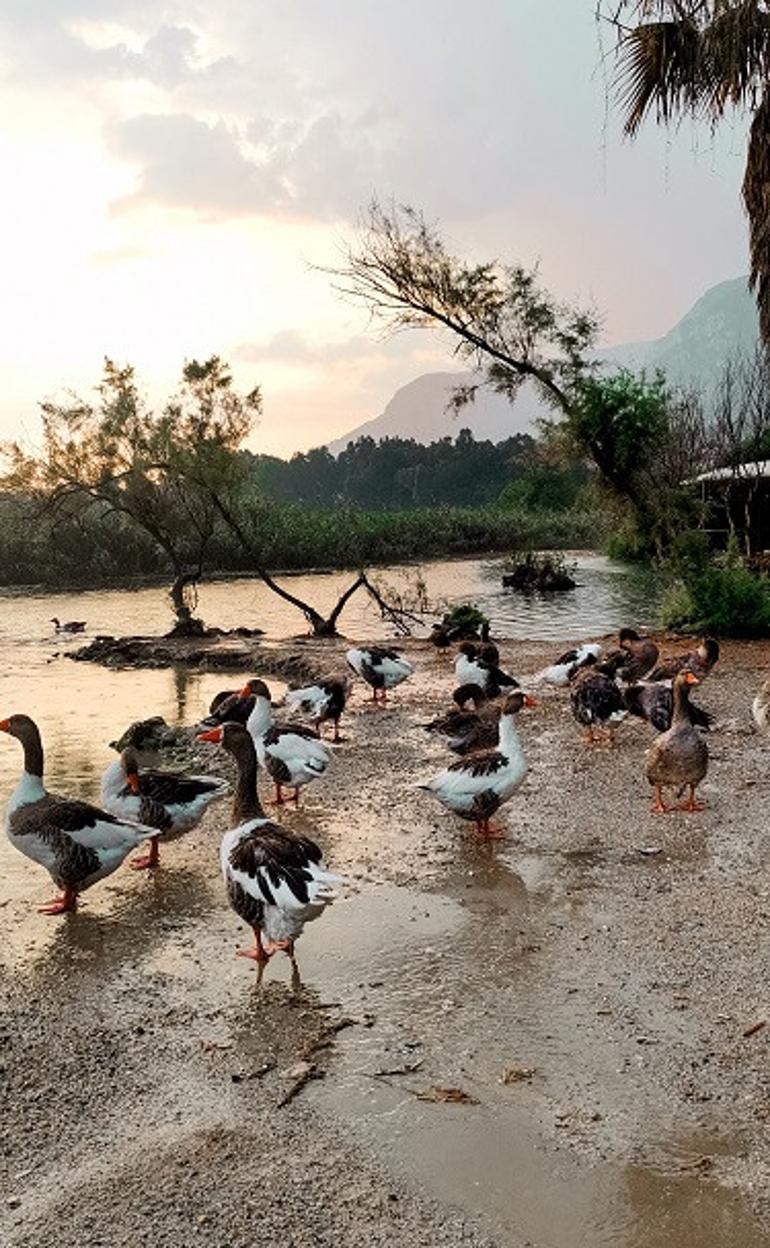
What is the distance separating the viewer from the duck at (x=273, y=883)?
21.9ft

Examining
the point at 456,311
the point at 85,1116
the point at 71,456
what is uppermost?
the point at 456,311

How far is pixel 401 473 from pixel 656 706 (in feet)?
355

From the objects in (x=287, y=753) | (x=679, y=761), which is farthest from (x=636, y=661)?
(x=287, y=753)

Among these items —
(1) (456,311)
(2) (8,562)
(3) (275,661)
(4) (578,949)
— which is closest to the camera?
(4) (578,949)

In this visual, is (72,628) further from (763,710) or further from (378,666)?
(763,710)

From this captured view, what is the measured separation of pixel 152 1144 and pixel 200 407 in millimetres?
26289

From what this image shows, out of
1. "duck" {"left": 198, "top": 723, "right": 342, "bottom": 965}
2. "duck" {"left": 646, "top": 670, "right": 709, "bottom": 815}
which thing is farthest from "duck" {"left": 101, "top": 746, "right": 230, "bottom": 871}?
"duck" {"left": 646, "top": 670, "right": 709, "bottom": 815}

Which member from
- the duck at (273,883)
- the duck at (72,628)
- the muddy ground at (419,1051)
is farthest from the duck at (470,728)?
the duck at (72,628)

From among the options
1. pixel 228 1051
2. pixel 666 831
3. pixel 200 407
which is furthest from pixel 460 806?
pixel 200 407

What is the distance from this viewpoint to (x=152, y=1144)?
16.8 ft

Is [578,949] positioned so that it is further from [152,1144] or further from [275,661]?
[275,661]

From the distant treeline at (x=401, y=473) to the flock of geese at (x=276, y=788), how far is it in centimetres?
9678

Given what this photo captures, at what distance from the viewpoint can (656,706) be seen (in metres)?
A: 12.4

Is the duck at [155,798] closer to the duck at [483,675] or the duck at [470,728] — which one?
the duck at [470,728]
